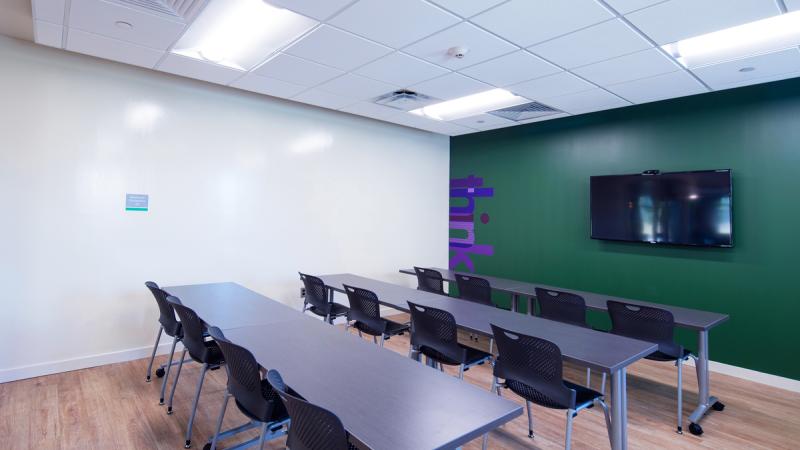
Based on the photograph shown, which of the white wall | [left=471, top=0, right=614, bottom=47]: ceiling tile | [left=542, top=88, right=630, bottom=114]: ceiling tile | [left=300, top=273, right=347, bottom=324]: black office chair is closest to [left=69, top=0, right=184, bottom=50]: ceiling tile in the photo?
the white wall

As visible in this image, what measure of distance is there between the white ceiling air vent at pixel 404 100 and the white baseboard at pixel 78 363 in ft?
11.2

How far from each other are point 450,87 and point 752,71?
8.21 ft

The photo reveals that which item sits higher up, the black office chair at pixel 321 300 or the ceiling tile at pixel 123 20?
the ceiling tile at pixel 123 20

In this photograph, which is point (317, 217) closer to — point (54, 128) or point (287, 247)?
point (287, 247)

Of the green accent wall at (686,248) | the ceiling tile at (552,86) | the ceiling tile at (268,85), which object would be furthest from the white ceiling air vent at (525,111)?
the ceiling tile at (268,85)

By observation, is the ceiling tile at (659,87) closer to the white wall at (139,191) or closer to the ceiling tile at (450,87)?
the ceiling tile at (450,87)

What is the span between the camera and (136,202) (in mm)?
3896

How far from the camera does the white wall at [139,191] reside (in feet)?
11.2

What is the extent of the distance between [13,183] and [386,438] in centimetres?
393

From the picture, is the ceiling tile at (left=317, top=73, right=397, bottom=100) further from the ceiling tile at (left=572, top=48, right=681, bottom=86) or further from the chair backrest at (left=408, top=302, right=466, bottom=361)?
the chair backrest at (left=408, top=302, right=466, bottom=361)

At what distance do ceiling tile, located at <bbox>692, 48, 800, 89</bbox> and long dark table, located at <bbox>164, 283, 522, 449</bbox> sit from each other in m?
3.39

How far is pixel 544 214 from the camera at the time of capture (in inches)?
214

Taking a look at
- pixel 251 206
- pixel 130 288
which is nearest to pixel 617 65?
pixel 251 206

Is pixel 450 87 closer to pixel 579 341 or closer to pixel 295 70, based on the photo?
pixel 295 70
